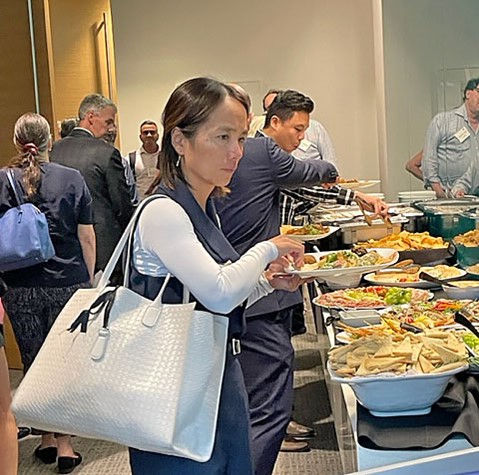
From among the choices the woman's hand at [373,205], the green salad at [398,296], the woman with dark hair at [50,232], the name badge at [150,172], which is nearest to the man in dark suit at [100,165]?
the woman with dark hair at [50,232]

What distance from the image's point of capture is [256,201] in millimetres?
2299

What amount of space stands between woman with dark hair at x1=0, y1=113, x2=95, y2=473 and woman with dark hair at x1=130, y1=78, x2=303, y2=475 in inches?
57.5

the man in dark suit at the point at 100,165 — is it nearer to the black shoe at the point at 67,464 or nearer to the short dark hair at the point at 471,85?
the black shoe at the point at 67,464

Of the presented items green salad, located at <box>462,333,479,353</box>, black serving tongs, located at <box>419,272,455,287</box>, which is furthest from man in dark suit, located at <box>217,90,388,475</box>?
green salad, located at <box>462,333,479,353</box>

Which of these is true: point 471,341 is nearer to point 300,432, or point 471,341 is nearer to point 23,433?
point 300,432

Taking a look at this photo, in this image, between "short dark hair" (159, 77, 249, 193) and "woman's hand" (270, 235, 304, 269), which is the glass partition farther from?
"short dark hair" (159, 77, 249, 193)

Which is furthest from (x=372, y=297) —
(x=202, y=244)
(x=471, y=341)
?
(x=202, y=244)

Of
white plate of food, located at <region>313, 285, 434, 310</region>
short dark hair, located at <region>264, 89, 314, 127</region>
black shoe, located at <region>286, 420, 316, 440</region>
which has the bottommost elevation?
black shoe, located at <region>286, 420, 316, 440</region>

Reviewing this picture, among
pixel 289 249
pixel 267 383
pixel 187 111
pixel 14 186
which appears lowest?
pixel 267 383

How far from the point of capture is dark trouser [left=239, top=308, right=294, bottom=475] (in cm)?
217

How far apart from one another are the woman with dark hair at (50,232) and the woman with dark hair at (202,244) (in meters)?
1.46

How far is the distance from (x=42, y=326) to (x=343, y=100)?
434 cm

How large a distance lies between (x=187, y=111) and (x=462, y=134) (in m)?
1.87

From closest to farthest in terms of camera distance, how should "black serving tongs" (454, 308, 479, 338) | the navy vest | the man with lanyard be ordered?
the navy vest → "black serving tongs" (454, 308, 479, 338) → the man with lanyard
